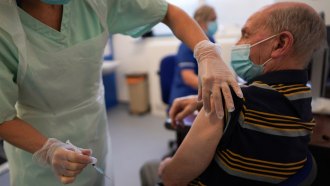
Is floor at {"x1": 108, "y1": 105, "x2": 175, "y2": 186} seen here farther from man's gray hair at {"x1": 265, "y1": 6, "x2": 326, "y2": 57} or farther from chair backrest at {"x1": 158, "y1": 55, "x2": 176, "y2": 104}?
man's gray hair at {"x1": 265, "y1": 6, "x2": 326, "y2": 57}

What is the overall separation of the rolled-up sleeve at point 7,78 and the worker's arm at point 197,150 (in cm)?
52

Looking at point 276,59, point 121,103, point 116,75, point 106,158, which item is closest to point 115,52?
point 116,75

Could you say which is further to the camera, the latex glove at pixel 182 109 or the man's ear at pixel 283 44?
the latex glove at pixel 182 109

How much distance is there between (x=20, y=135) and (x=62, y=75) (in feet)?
0.74

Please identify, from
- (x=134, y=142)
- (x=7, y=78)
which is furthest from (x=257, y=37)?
(x=134, y=142)

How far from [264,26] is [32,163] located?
35.0 inches

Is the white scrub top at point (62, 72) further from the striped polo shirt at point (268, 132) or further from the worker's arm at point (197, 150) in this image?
the striped polo shirt at point (268, 132)

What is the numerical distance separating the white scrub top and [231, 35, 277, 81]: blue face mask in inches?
13.0

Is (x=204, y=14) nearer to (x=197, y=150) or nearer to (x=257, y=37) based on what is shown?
(x=257, y=37)

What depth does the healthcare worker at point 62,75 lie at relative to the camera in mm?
727

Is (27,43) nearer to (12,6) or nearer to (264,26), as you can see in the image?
(12,6)

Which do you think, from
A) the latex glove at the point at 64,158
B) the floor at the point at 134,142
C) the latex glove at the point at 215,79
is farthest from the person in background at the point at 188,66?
the latex glove at the point at 64,158

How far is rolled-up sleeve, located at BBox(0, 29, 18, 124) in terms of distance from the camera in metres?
0.71

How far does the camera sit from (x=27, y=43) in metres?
0.79
